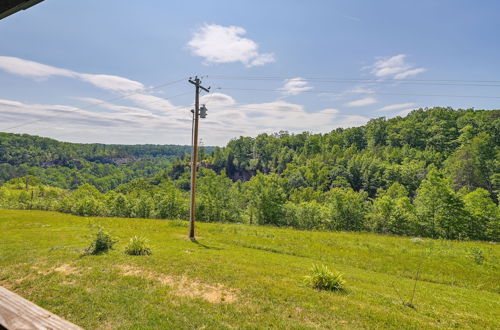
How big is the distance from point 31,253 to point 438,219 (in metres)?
54.1

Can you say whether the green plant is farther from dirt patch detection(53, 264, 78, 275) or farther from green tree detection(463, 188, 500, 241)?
green tree detection(463, 188, 500, 241)

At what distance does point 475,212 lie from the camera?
146 feet

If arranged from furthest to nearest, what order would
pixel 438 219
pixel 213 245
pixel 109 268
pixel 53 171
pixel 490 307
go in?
pixel 53 171 → pixel 438 219 → pixel 213 245 → pixel 109 268 → pixel 490 307

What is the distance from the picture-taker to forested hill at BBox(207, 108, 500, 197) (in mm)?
85625

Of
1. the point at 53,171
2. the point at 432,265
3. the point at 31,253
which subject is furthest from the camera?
the point at 53,171

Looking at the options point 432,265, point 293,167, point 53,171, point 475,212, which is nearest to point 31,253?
point 432,265

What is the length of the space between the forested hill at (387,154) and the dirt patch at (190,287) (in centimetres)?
4904

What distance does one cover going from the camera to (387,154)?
11619 centimetres

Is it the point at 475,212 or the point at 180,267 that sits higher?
the point at 180,267

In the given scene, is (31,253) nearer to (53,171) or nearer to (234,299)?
(234,299)

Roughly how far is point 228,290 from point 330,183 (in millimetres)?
110159

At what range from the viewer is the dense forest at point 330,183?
154 feet

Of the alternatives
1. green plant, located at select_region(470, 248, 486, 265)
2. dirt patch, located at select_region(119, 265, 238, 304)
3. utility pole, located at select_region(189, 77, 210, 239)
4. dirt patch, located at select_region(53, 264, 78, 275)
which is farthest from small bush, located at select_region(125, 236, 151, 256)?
green plant, located at select_region(470, 248, 486, 265)

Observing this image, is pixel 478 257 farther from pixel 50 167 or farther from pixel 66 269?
pixel 50 167
